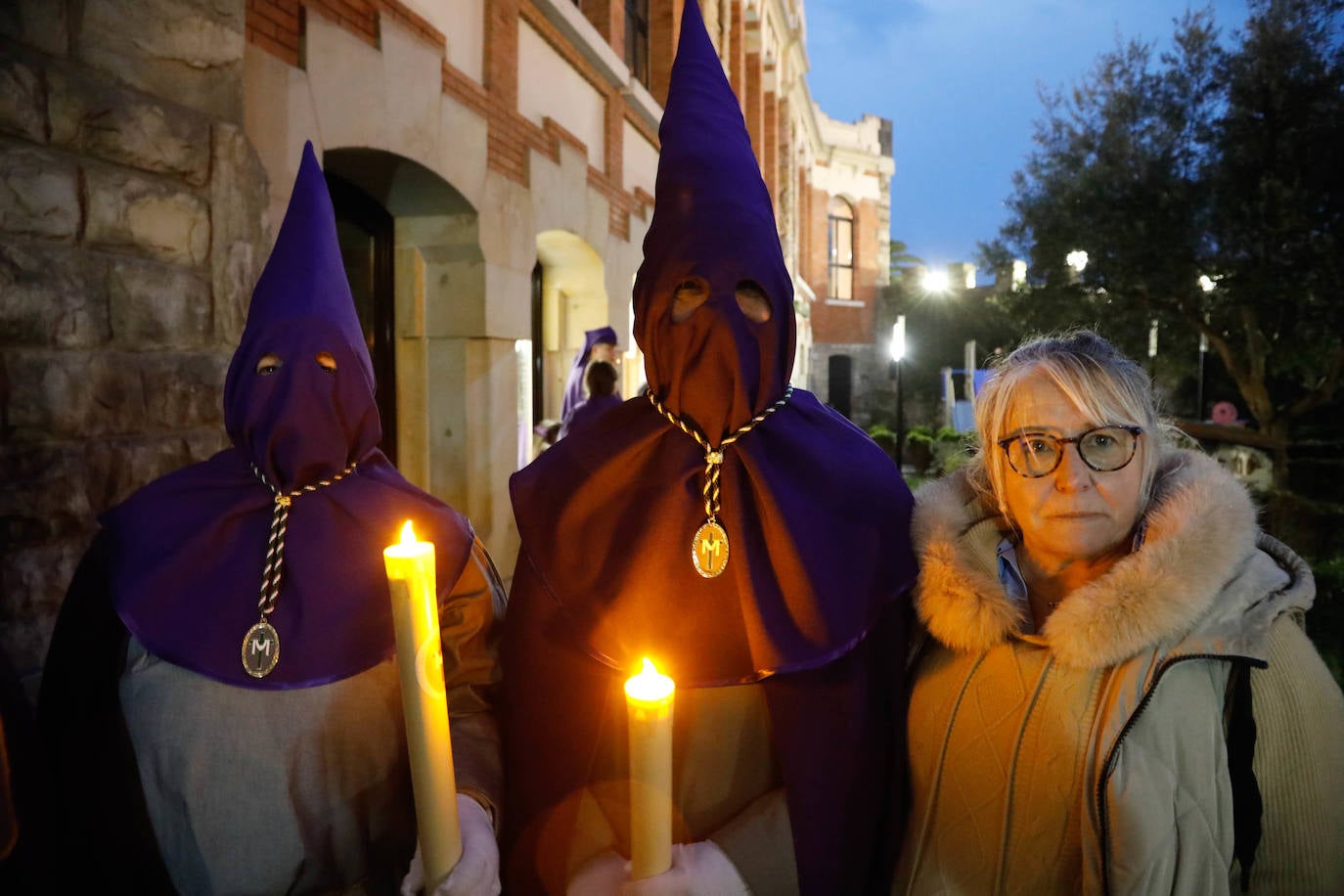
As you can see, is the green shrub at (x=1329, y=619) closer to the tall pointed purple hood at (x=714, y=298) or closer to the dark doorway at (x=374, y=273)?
the tall pointed purple hood at (x=714, y=298)

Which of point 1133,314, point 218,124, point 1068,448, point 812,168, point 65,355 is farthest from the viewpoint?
point 812,168

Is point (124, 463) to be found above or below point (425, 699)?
above

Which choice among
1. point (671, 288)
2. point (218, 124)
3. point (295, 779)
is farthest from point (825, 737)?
point (218, 124)

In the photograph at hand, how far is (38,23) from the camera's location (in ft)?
7.13

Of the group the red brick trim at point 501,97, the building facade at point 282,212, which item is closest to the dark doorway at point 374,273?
the building facade at point 282,212

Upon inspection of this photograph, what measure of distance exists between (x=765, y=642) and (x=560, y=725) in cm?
46

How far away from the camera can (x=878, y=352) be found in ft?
92.6

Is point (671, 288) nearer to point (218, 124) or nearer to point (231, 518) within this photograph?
point (231, 518)

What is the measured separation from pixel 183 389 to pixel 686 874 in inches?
86.2

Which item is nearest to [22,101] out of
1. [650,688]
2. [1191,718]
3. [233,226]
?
[233,226]

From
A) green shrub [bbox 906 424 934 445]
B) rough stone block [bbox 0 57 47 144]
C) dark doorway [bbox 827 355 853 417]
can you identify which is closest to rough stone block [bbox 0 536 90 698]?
rough stone block [bbox 0 57 47 144]

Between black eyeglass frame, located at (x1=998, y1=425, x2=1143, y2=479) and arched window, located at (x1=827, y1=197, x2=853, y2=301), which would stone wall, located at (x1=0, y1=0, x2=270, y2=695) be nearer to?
black eyeglass frame, located at (x1=998, y1=425, x2=1143, y2=479)

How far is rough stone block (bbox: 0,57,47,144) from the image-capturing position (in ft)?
6.88

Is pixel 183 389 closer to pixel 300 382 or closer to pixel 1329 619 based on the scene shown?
pixel 300 382
